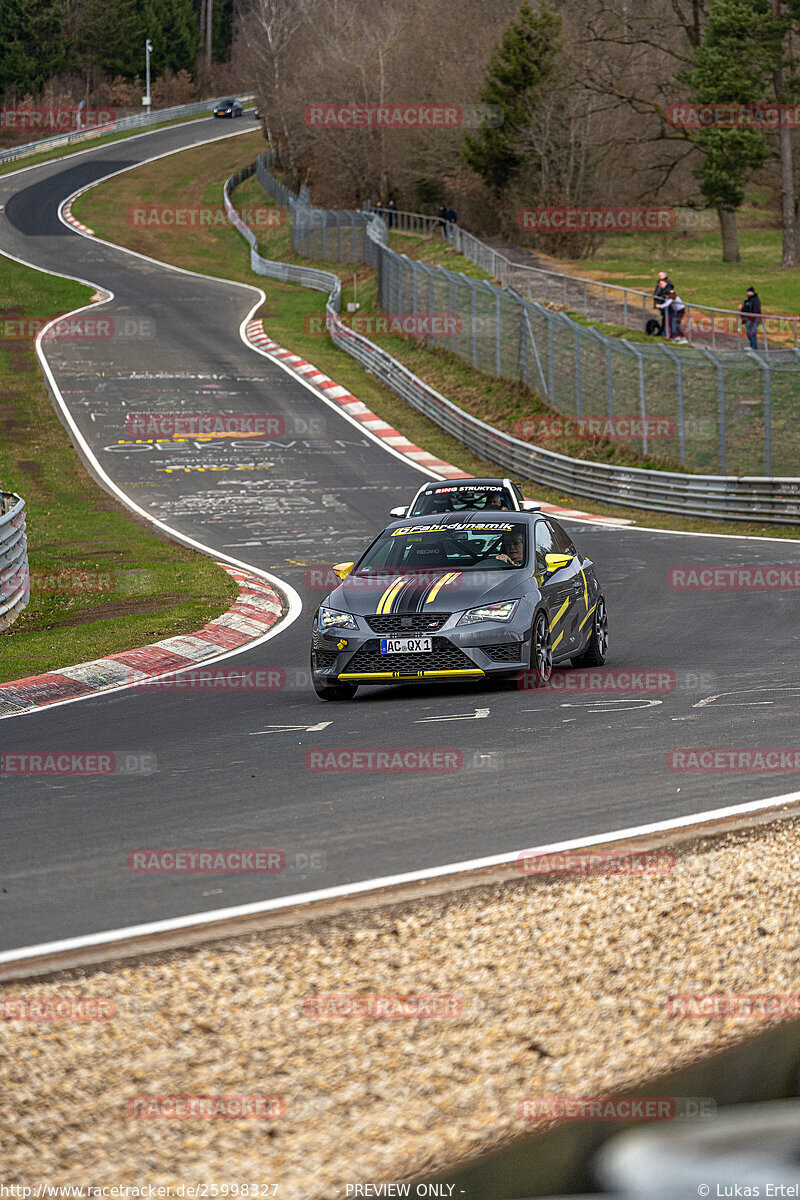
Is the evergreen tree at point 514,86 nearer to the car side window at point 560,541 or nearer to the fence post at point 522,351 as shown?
the fence post at point 522,351

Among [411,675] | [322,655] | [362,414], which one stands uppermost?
[322,655]

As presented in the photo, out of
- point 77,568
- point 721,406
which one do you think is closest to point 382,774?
point 77,568

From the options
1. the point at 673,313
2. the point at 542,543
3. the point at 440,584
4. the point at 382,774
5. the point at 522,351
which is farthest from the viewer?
the point at 522,351

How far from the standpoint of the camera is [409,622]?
11.7 meters

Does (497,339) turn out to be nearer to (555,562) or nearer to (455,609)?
(555,562)

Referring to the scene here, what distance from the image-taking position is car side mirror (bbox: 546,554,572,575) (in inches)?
499

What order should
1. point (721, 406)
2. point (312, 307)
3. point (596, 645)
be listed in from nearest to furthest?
1. point (596, 645)
2. point (721, 406)
3. point (312, 307)

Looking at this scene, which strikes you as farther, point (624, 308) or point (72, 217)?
point (72, 217)

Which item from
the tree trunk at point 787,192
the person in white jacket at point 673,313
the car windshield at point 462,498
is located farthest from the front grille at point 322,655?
the tree trunk at point 787,192

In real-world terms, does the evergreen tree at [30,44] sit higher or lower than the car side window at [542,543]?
higher

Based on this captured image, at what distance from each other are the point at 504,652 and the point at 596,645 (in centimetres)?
220

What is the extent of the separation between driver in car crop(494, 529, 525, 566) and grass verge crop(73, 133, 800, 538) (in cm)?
1333

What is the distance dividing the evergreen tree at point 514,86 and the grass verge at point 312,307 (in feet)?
15.9

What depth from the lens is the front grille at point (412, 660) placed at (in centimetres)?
1153
